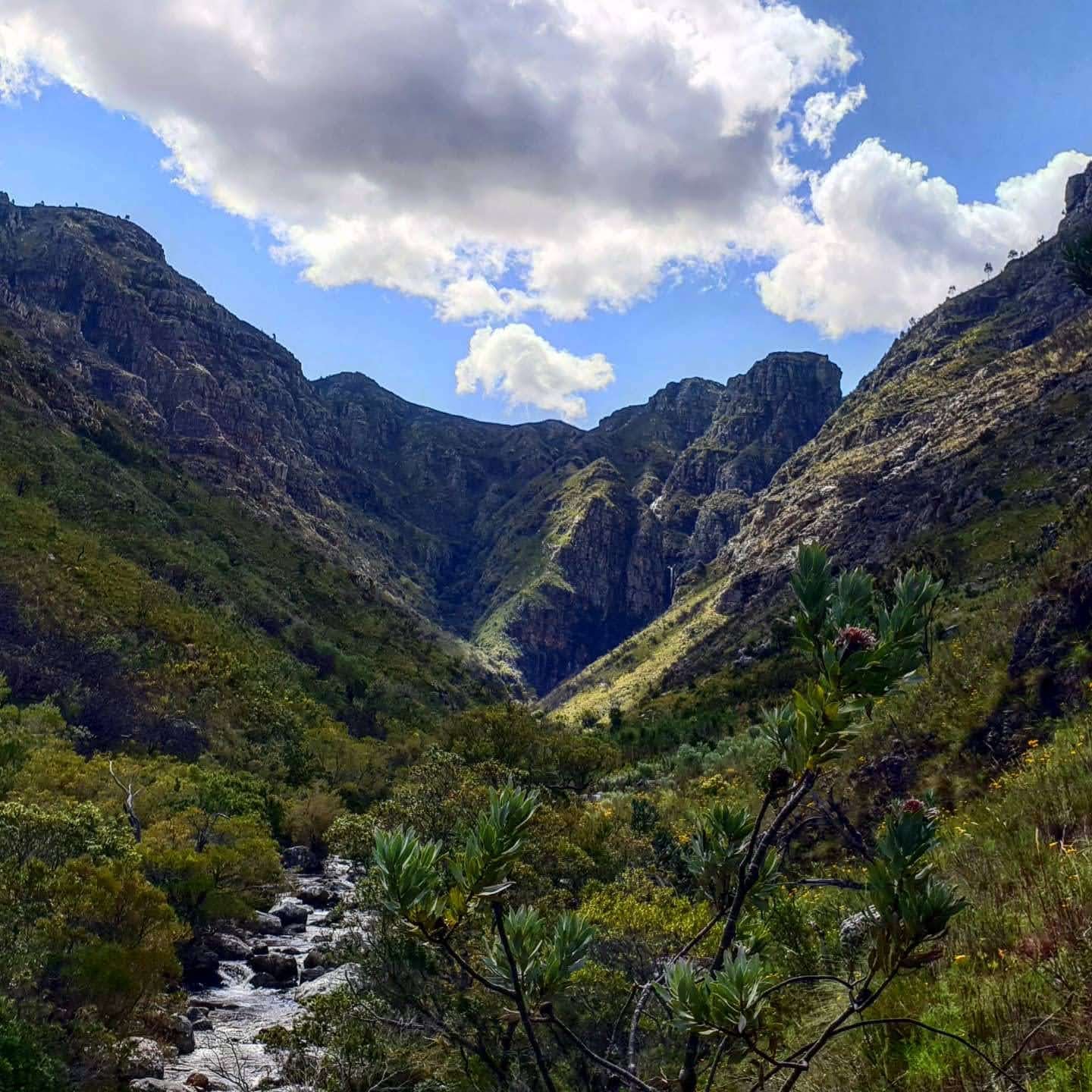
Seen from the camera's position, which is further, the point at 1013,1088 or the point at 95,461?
the point at 95,461

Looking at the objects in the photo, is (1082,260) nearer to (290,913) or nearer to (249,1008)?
(290,913)

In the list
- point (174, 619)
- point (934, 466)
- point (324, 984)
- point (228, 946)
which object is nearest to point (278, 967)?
point (228, 946)

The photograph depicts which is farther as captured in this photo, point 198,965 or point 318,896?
point 318,896

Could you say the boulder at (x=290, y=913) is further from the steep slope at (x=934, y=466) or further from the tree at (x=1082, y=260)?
the tree at (x=1082, y=260)

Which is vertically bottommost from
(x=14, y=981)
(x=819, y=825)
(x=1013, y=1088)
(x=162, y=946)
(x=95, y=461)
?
(x=162, y=946)

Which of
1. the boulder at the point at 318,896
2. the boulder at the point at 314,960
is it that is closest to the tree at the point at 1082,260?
the boulder at the point at 314,960

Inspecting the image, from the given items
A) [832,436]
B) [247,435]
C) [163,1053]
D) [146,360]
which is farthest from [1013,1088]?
[146,360]

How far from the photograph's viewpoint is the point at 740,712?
5647 cm

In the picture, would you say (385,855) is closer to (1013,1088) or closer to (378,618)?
(1013,1088)

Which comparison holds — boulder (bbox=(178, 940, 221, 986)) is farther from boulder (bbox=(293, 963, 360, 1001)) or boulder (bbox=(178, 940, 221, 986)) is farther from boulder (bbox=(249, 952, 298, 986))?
boulder (bbox=(293, 963, 360, 1001))

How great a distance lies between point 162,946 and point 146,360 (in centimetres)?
18035

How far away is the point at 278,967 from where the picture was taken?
24.3 meters

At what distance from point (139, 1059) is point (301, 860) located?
25293 millimetres

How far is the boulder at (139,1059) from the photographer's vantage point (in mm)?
15148
